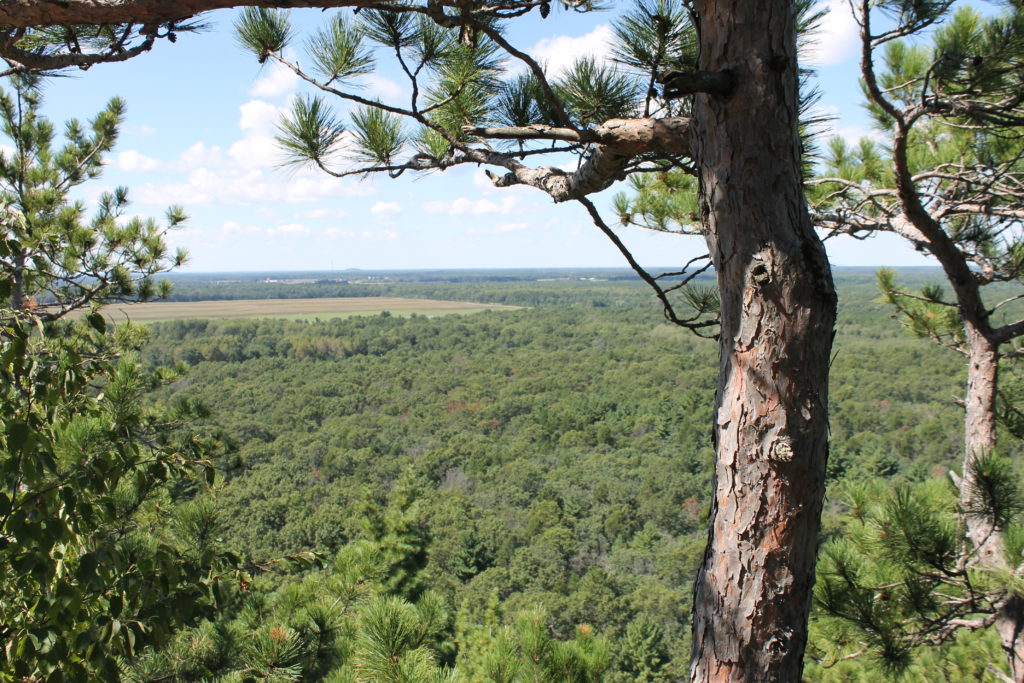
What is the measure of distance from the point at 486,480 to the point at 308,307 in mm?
52601

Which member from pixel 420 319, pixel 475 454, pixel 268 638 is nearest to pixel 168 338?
pixel 420 319

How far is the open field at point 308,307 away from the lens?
196 ft

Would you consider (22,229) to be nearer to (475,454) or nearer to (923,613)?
(923,613)

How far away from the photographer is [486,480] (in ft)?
A: 79.5

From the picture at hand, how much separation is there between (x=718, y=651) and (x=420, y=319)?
58.8 meters

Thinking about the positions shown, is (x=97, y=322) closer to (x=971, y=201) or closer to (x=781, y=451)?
(x=781, y=451)

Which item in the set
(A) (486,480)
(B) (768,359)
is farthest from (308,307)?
(B) (768,359)

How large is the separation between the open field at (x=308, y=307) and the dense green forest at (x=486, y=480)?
1081 centimetres

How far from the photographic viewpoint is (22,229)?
35.6 inches

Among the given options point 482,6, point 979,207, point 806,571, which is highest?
point 482,6

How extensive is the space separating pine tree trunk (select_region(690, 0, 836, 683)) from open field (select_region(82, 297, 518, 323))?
6067cm

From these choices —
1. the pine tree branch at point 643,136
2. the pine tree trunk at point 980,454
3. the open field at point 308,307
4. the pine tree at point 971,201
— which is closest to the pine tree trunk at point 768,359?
the pine tree branch at point 643,136

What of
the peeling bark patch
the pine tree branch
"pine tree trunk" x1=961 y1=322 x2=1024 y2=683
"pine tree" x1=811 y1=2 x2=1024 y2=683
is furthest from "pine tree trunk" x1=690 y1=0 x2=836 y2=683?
"pine tree trunk" x1=961 y1=322 x2=1024 y2=683

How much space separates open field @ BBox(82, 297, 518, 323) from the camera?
5959cm
